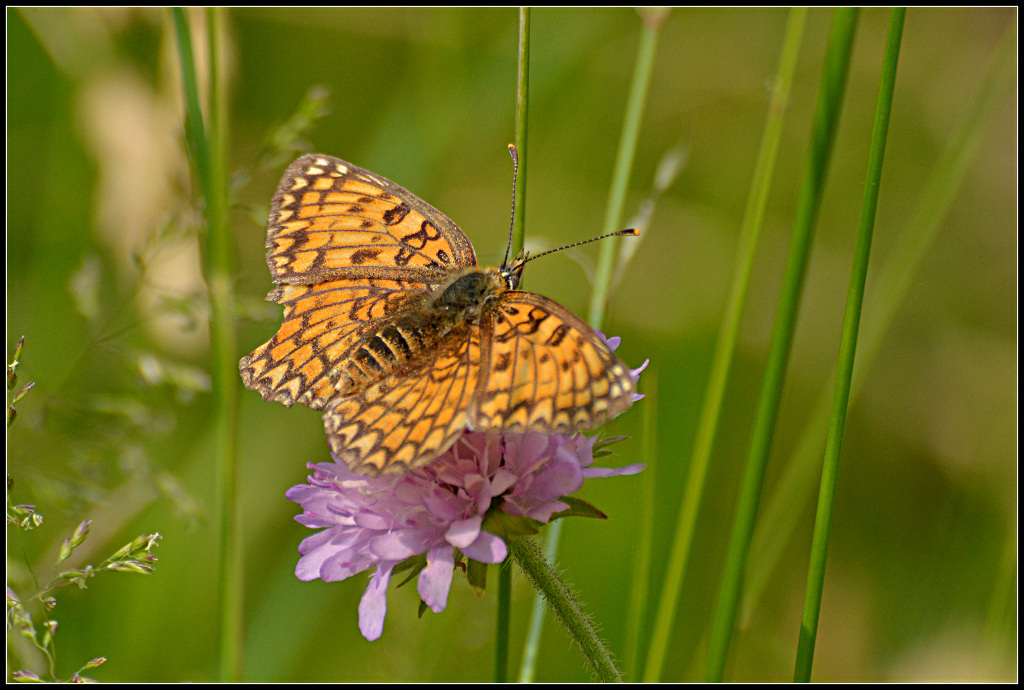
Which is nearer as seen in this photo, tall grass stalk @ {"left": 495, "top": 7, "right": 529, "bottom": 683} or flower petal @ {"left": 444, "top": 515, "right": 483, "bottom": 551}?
flower petal @ {"left": 444, "top": 515, "right": 483, "bottom": 551}

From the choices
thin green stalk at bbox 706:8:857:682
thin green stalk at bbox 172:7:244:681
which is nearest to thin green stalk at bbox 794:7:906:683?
thin green stalk at bbox 706:8:857:682

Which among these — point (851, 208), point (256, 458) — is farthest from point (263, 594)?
point (851, 208)

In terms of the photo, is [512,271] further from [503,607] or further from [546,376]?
[503,607]

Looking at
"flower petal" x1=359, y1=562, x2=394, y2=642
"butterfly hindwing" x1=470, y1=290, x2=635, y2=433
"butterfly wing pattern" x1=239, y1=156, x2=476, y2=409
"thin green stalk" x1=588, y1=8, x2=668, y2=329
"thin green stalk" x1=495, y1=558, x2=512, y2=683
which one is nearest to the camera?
"butterfly hindwing" x1=470, y1=290, x2=635, y2=433

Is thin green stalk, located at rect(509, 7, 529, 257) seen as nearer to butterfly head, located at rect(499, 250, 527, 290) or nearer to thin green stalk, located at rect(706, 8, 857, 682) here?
butterfly head, located at rect(499, 250, 527, 290)

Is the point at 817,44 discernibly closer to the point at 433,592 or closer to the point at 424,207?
the point at 424,207

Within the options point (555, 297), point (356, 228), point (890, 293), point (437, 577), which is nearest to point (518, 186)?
point (356, 228)

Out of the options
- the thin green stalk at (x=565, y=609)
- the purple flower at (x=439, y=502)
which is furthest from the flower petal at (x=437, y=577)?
the thin green stalk at (x=565, y=609)
